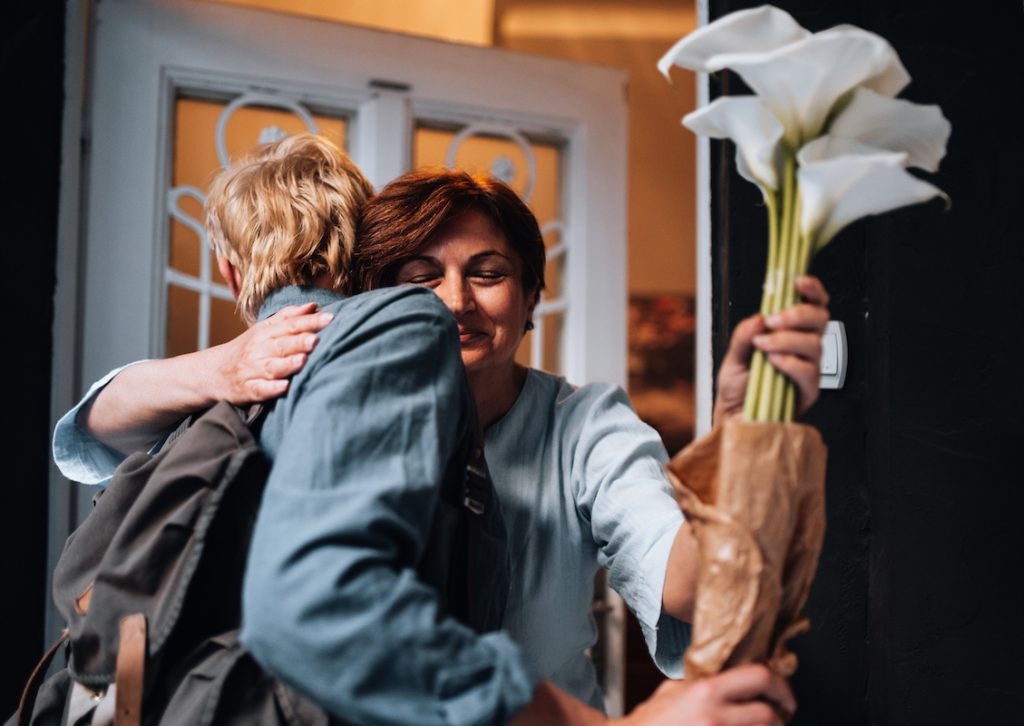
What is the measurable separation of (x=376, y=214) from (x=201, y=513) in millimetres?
552

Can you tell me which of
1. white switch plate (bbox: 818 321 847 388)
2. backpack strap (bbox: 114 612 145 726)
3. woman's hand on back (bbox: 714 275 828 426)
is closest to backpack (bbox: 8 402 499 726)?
backpack strap (bbox: 114 612 145 726)

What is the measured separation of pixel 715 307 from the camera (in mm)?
1538

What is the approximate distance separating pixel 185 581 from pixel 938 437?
1.16 meters

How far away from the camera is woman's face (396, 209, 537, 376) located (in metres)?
1.21

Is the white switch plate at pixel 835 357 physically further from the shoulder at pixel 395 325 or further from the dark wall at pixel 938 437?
the shoulder at pixel 395 325

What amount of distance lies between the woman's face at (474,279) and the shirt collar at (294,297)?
0.91 feet

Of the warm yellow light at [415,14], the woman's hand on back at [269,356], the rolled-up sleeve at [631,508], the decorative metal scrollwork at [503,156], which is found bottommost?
the rolled-up sleeve at [631,508]

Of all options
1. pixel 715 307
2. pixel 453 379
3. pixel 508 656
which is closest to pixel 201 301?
pixel 715 307

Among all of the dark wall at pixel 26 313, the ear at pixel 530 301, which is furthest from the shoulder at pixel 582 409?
the dark wall at pixel 26 313

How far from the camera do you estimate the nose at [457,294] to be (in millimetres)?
1186

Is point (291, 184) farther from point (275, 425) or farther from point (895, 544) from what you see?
point (895, 544)

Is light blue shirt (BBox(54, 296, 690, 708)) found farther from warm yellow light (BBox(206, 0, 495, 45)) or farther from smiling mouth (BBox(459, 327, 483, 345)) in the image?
→ warm yellow light (BBox(206, 0, 495, 45))

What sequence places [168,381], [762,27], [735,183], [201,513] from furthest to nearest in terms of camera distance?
[735,183] < [168,381] < [201,513] < [762,27]

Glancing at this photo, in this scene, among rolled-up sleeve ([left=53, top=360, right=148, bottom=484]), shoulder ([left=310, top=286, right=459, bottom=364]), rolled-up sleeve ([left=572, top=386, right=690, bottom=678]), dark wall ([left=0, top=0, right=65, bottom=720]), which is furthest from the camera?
dark wall ([left=0, top=0, right=65, bottom=720])
